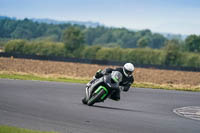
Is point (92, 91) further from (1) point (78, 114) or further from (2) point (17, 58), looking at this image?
(2) point (17, 58)

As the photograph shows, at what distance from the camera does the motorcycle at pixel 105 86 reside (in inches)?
481

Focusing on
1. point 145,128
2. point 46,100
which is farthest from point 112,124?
point 46,100

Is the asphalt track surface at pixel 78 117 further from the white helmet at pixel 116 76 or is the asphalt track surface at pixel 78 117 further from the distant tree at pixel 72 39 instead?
the distant tree at pixel 72 39

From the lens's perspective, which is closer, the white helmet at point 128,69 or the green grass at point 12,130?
the green grass at point 12,130

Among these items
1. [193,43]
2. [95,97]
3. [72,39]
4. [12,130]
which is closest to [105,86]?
[95,97]

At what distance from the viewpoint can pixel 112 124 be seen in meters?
9.99

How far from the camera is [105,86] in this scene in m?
12.4

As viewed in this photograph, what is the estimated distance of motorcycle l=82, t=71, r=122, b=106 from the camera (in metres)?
12.2

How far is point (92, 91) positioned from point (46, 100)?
177 centimetres

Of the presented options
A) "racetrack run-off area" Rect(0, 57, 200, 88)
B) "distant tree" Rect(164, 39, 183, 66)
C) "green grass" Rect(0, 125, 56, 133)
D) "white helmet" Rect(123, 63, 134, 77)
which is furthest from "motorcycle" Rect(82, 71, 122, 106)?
"distant tree" Rect(164, 39, 183, 66)

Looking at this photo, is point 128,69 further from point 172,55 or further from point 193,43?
point 193,43

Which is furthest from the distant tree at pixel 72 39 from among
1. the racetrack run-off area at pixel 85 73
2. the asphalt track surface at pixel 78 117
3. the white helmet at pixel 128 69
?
the white helmet at pixel 128 69

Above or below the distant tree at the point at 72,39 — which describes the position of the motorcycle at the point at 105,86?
below

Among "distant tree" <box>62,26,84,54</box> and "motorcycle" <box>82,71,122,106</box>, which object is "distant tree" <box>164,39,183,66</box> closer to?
"distant tree" <box>62,26,84,54</box>
